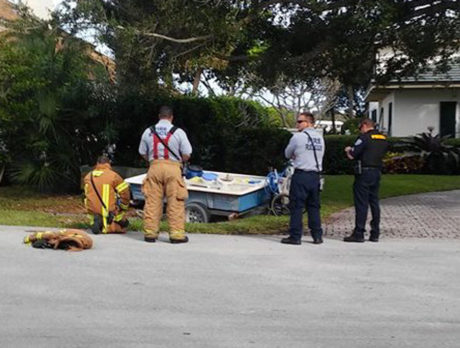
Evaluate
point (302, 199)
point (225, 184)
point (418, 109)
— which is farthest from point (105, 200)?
point (418, 109)

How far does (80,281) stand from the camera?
299 inches

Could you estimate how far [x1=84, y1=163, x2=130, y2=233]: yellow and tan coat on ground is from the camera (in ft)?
34.9

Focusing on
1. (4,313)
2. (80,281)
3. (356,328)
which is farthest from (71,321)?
(356,328)

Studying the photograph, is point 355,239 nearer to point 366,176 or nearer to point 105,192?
point 366,176

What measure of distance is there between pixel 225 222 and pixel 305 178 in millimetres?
2758

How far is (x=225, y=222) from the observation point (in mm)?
12273

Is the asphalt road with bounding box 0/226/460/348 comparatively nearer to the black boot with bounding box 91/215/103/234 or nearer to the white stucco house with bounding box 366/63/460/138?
the black boot with bounding box 91/215/103/234

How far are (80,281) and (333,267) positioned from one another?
9.92 feet

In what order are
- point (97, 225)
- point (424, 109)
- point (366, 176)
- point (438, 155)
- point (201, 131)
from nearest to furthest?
point (366, 176)
point (97, 225)
point (201, 131)
point (438, 155)
point (424, 109)

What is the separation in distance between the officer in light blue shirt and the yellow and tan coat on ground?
2678mm

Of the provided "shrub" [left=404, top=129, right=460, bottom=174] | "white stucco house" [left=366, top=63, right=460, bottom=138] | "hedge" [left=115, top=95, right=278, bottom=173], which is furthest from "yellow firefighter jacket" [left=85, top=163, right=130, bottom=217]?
"white stucco house" [left=366, top=63, right=460, bottom=138]

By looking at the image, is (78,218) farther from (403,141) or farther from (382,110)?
(382,110)

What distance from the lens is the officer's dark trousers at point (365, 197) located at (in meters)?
10.2

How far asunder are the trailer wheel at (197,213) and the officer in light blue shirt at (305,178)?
8.88 ft
